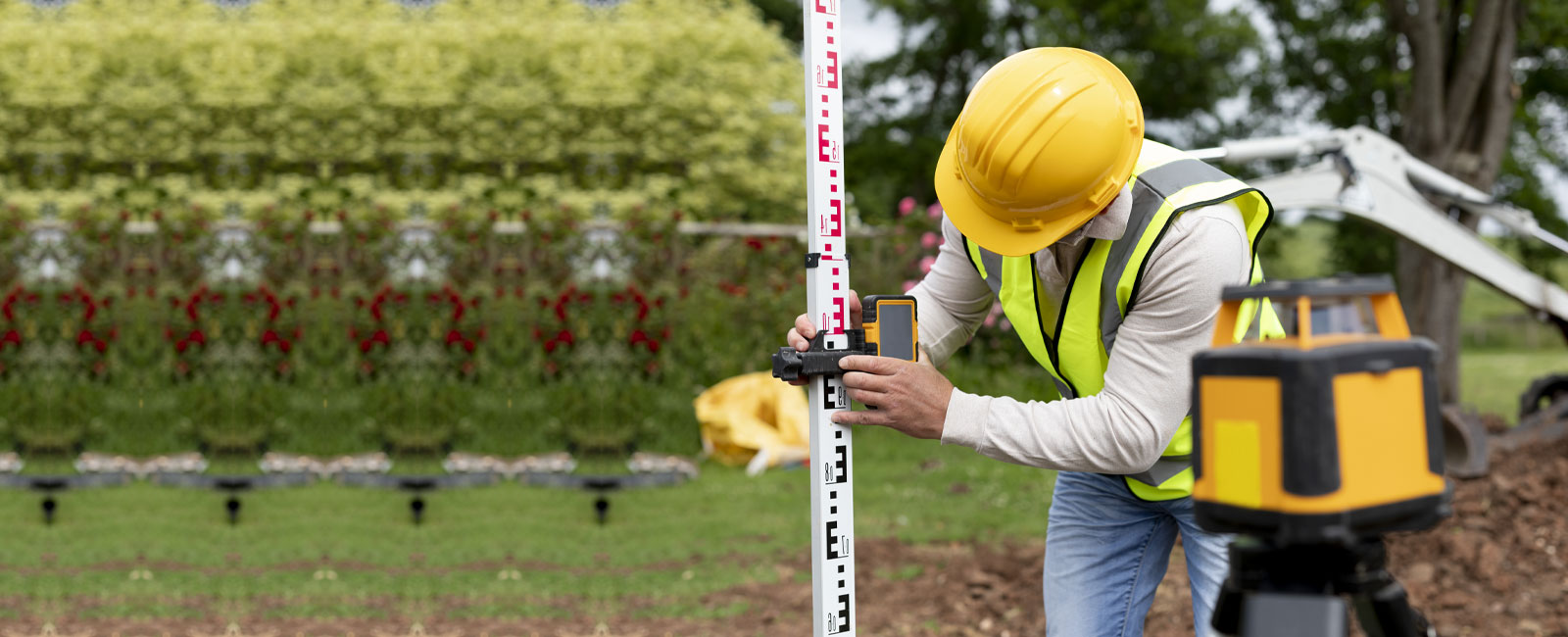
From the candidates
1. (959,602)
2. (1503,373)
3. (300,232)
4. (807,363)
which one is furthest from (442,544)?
(1503,373)

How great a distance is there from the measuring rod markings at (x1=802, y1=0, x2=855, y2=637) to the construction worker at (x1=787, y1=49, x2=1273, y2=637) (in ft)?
0.28

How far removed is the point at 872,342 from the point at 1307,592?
1.35m

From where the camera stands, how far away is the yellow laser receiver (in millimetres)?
2459

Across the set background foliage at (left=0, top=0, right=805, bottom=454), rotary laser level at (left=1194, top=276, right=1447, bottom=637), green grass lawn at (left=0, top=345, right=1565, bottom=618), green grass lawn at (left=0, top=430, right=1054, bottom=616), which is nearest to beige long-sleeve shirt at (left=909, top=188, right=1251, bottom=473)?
rotary laser level at (left=1194, top=276, right=1447, bottom=637)

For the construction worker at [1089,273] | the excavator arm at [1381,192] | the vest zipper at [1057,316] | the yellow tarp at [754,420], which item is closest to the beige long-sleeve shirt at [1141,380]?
the construction worker at [1089,273]

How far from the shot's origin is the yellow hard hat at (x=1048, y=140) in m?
2.04

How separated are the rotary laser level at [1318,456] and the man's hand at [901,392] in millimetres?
918

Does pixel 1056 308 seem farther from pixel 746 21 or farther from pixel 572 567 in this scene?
pixel 746 21

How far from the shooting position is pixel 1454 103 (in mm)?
9070

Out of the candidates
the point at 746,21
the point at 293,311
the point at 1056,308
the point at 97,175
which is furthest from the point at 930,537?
the point at 746,21

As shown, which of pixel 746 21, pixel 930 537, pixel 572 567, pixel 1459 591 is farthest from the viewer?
pixel 746 21

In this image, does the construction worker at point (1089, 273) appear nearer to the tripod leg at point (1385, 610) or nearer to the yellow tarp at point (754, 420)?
the tripod leg at point (1385, 610)

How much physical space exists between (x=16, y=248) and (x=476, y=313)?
128 inches

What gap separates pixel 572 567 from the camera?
525cm
